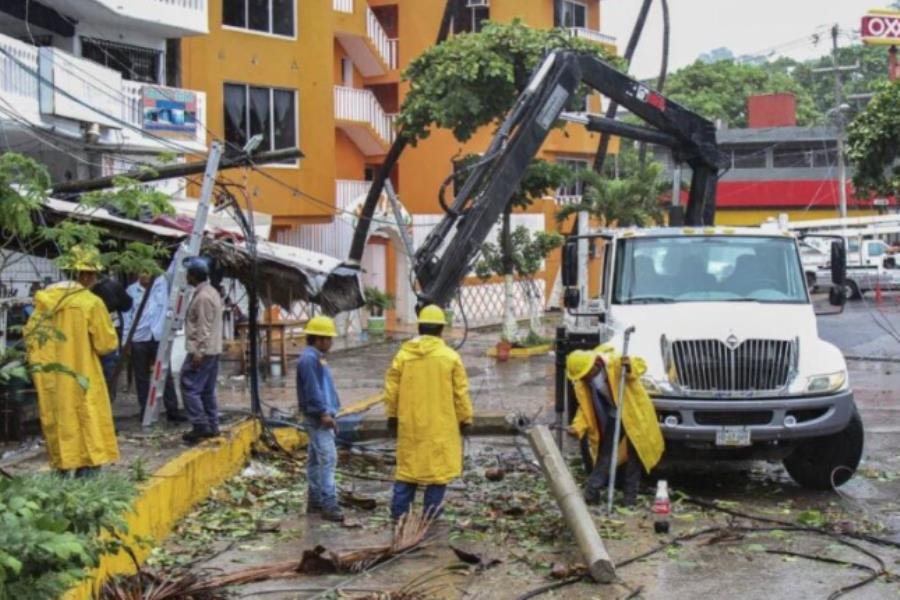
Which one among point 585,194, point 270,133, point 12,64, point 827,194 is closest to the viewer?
point 12,64

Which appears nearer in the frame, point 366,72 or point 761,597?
point 761,597

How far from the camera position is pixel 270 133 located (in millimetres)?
28766

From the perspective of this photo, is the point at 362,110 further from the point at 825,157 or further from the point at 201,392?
the point at 825,157

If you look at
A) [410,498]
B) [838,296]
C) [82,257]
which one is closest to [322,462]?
[410,498]

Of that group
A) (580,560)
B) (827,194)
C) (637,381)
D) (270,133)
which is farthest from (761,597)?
(827,194)

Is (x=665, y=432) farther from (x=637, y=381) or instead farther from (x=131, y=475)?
(x=131, y=475)

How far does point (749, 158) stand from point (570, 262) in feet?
160

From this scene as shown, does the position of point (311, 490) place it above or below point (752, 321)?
below

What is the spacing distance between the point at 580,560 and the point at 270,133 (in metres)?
21.4

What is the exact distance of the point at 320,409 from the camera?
9.94 metres

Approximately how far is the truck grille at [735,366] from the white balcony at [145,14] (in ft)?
47.5

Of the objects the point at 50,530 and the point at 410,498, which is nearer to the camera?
the point at 50,530

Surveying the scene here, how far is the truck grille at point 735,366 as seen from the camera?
10992mm

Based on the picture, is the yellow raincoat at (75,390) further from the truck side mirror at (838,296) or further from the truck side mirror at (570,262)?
the truck side mirror at (838,296)
